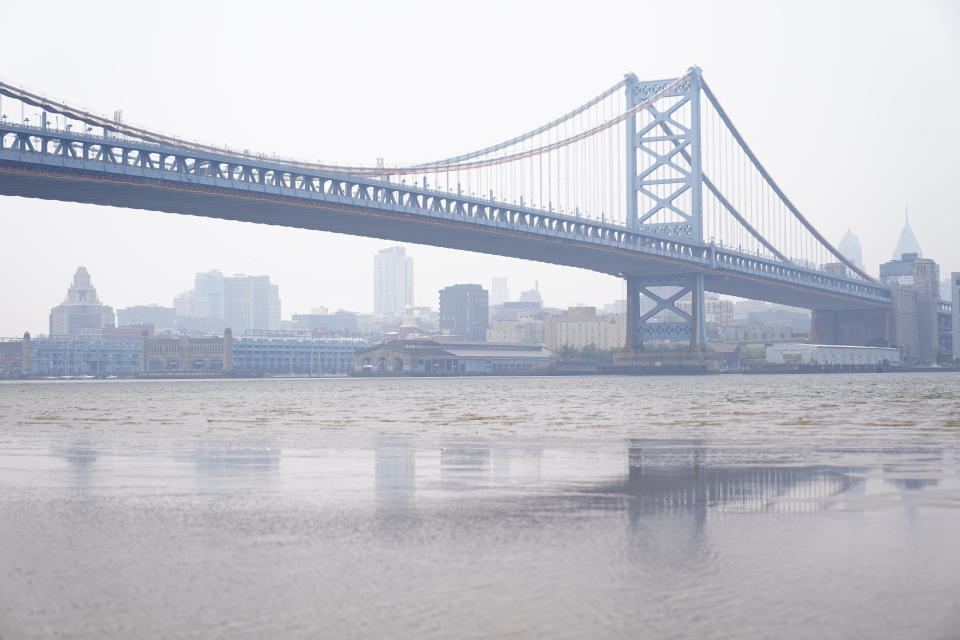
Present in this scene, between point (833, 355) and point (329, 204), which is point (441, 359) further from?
point (329, 204)

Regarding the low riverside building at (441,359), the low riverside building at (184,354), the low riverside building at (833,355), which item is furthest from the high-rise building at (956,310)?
the low riverside building at (184,354)

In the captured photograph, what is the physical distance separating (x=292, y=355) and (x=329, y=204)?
116365 millimetres

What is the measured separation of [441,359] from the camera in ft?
495

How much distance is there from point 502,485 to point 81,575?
19.9ft

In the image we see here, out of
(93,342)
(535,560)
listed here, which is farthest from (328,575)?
(93,342)

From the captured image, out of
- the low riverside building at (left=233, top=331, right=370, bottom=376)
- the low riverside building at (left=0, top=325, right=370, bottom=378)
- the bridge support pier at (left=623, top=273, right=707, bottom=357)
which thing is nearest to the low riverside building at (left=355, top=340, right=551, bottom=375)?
the low riverside building at (left=0, top=325, right=370, bottom=378)

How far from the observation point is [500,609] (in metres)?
6.63

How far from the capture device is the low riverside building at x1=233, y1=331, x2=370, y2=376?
584 feet

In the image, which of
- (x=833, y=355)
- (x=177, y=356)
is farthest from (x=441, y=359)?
(x=833, y=355)

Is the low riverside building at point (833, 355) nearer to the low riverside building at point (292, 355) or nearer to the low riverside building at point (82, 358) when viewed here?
the low riverside building at point (292, 355)

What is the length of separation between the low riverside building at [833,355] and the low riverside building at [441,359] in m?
30.5

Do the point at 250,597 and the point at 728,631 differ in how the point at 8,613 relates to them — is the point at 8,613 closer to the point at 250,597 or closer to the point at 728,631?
the point at 250,597

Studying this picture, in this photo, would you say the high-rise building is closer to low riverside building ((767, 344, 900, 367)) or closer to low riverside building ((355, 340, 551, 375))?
low riverside building ((767, 344, 900, 367))

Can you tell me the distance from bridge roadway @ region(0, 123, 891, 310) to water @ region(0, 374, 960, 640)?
48067 millimetres
